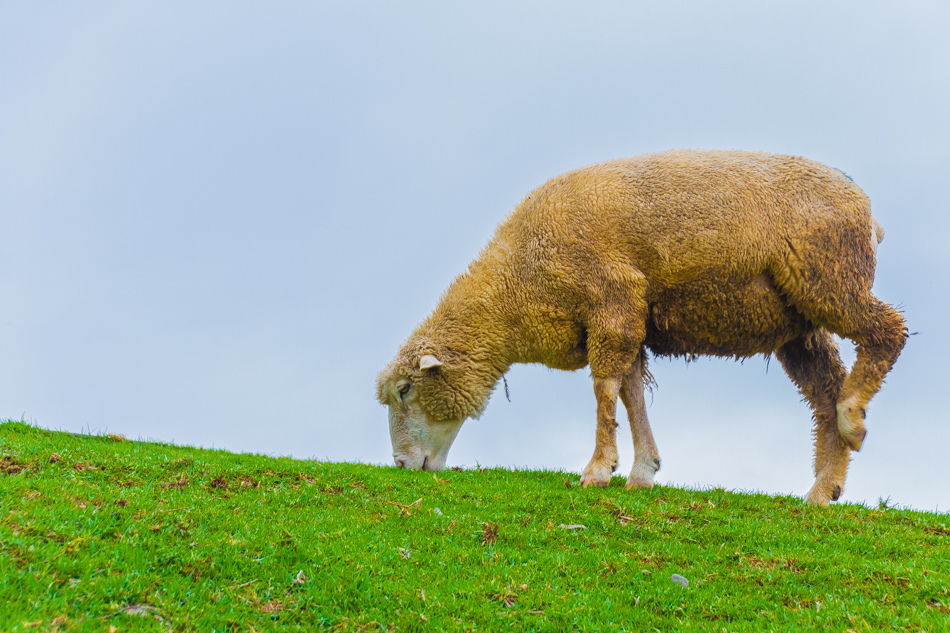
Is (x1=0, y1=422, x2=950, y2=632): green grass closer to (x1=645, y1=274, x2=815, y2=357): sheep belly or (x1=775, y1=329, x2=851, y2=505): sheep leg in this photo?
(x1=775, y1=329, x2=851, y2=505): sheep leg

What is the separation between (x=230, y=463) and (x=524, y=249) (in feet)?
18.5

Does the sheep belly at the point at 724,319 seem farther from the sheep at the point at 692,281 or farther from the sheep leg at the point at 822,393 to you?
the sheep leg at the point at 822,393

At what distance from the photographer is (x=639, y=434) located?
38.0 feet

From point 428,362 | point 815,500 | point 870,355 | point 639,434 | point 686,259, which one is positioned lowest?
point 815,500

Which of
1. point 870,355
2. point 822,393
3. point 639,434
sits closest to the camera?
point 870,355

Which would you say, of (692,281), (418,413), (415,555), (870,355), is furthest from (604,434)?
(415,555)

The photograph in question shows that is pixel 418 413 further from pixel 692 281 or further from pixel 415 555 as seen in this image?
pixel 415 555

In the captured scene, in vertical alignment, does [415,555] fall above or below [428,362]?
below

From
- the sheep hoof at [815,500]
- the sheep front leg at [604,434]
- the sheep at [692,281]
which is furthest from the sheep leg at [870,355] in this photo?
the sheep front leg at [604,434]

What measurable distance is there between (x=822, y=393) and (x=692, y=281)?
3372mm

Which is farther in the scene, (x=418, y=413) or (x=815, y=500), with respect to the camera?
(x=418, y=413)

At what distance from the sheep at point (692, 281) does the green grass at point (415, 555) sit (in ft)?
6.48

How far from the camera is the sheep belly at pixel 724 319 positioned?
1065cm

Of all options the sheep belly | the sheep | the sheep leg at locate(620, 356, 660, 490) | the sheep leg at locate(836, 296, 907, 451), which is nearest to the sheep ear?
the sheep
